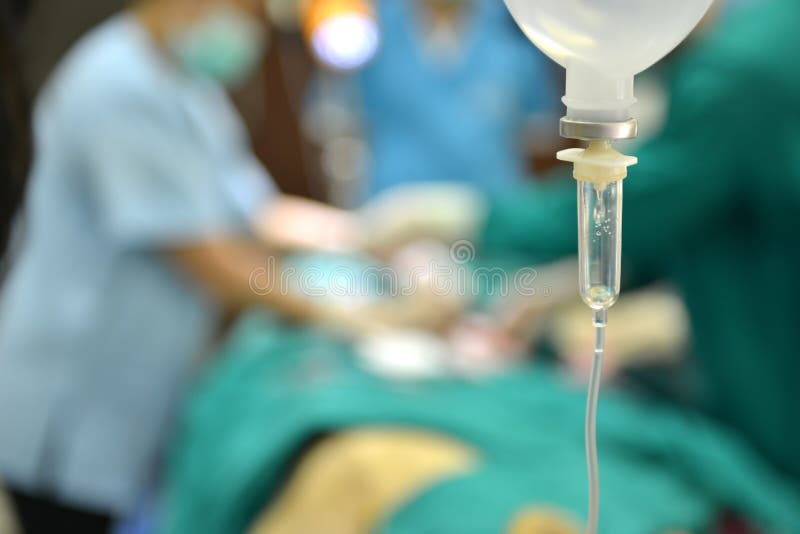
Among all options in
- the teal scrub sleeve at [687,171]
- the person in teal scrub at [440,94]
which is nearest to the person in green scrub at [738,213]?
the teal scrub sleeve at [687,171]

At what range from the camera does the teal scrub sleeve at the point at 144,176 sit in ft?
4.44

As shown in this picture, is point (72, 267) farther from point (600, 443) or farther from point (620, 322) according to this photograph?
point (620, 322)

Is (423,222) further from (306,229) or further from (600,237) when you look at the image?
(600,237)

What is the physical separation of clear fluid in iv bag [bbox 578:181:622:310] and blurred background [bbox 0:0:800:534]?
453 mm

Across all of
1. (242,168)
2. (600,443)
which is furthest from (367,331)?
(600,443)

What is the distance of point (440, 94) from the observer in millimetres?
2836

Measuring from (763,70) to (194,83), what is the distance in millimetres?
910

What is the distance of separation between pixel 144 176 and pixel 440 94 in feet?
5.25

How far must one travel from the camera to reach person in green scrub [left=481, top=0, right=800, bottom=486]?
3.48 feet

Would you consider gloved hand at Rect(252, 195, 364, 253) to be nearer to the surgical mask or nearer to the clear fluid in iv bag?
the surgical mask

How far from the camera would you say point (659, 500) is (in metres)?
1.00

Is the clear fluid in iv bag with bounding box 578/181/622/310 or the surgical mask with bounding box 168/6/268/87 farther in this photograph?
the surgical mask with bounding box 168/6/268/87

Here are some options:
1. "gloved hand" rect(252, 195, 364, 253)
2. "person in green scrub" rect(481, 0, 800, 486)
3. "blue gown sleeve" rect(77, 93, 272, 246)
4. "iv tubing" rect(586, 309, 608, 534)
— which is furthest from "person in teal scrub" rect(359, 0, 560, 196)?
"iv tubing" rect(586, 309, 608, 534)

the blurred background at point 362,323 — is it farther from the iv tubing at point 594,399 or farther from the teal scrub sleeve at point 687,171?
the iv tubing at point 594,399
